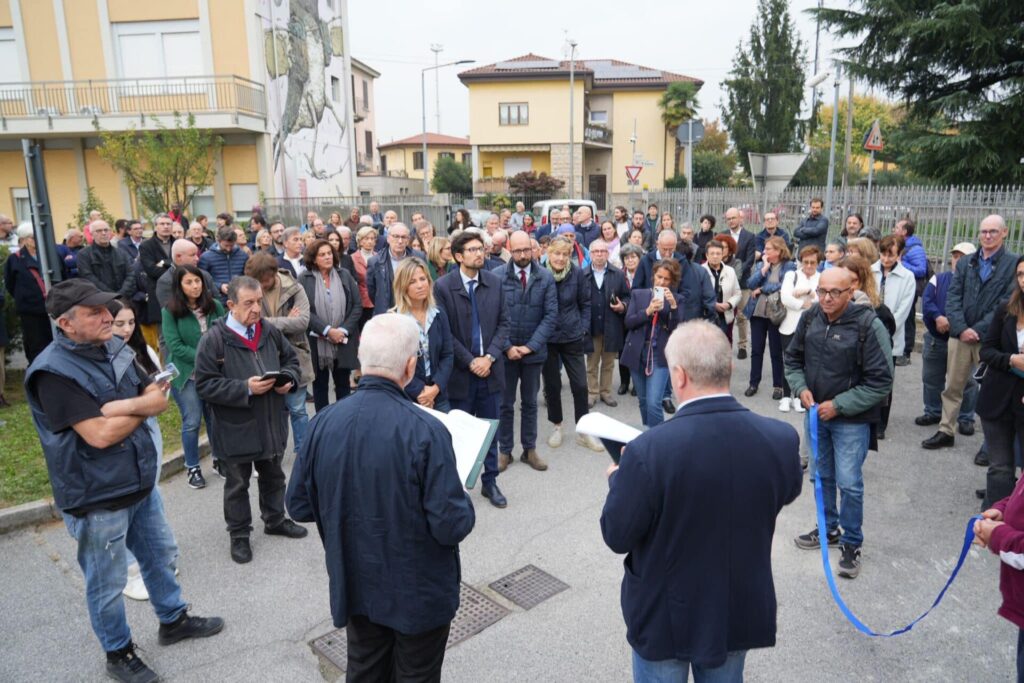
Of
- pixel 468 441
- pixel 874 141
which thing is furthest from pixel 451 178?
pixel 468 441

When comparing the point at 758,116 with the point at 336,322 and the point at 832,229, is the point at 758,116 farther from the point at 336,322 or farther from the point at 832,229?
the point at 336,322

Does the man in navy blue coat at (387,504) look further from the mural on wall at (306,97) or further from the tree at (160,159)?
the mural on wall at (306,97)

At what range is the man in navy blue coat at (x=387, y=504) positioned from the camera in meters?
2.57

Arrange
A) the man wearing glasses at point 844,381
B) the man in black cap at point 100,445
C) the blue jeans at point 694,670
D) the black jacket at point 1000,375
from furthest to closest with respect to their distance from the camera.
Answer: the black jacket at point 1000,375 < the man wearing glasses at point 844,381 < the man in black cap at point 100,445 < the blue jeans at point 694,670

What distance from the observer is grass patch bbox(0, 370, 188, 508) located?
584 centimetres

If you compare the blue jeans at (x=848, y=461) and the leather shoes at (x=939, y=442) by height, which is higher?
the blue jeans at (x=848, y=461)

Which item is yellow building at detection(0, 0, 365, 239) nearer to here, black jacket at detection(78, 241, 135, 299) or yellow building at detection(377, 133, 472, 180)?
black jacket at detection(78, 241, 135, 299)

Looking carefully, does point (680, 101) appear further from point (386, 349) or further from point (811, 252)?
point (386, 349)

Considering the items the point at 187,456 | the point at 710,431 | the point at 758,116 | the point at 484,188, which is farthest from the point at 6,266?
the point at 758,116

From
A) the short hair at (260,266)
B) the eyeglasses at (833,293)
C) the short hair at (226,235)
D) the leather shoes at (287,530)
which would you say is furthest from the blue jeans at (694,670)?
the short hair at (226,235)

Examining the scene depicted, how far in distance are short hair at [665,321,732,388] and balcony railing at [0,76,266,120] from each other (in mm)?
22429

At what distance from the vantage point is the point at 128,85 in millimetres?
21656

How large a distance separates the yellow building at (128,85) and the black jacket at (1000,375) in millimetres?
21659

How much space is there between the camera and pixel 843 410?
14.1 feet
